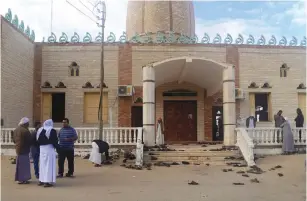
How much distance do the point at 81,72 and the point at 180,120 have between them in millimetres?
5095

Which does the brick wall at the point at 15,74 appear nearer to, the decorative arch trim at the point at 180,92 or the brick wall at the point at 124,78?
the brick wall at the point at 124,78

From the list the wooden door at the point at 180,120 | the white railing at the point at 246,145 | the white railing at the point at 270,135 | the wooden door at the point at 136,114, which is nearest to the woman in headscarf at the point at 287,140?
the white railing at the point at 270,135

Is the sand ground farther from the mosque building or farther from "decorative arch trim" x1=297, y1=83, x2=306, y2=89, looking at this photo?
"decorative arch trim" x1=297, y1=83, x2=306, y2=89

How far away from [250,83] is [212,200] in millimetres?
11475

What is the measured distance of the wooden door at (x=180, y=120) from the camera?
18.4 m

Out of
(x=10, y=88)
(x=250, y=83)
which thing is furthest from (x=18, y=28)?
(x=250, y=83)

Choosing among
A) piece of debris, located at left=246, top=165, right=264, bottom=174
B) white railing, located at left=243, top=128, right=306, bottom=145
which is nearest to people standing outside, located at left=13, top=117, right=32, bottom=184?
piece of debris, located at left=246, top=165, right=264, bottom=174

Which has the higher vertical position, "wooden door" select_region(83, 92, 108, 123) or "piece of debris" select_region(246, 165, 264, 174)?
"wooden door" select_region(83, 92, 108, 123)

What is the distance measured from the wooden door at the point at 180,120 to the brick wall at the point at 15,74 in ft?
20.3

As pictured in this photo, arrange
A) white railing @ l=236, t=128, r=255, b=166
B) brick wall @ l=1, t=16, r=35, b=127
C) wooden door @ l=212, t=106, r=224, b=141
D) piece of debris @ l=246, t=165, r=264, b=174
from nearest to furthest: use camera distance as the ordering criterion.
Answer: piece of debris @ l=246, t=165, r=264, b=174 < white railing @ l=236, t=128, r=255, b=166 < brick wall @ l=1, t=16, r=35, b=127 < wooden door @ l=212, t=106, r=224, b=141

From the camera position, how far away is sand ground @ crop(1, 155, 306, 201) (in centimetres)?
751

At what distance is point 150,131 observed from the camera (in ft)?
44.6

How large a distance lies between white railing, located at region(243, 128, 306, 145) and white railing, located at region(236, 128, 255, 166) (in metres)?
0.68

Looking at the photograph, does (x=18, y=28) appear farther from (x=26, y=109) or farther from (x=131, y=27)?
(x=131, y=27)
